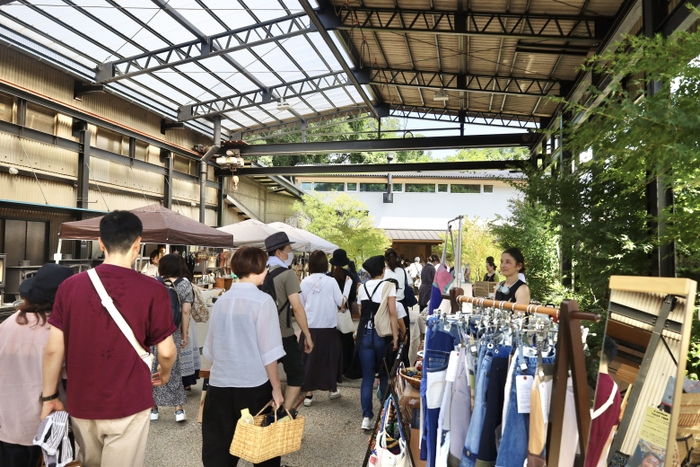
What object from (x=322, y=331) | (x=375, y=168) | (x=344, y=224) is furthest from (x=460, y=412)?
(x=344, y=224)

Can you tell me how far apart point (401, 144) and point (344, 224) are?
8032 millimetres

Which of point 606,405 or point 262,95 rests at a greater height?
point 262,95

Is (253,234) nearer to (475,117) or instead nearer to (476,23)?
(476,23)

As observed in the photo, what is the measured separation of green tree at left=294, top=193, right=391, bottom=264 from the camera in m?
22.8

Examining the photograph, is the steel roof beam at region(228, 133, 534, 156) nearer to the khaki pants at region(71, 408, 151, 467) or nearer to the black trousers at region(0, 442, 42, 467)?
the khaki pants at region(71, 408, 151, 467)

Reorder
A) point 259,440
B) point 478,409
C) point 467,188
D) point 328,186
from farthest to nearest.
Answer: point 328,186 → point 467,188 → point 259,440 → point 478,409

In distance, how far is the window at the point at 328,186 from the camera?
31672 mm

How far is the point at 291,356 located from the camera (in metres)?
4.61

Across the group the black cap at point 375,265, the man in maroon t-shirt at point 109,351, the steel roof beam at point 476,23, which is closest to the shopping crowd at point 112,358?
the man in maroon t-shirt at point 109,351

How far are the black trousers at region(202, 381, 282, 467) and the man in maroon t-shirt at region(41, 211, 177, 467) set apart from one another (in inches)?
27.3

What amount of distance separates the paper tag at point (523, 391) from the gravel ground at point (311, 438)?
2.31 meters

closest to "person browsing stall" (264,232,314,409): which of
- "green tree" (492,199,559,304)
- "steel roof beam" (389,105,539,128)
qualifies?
"green tree" (492,199,559,304)

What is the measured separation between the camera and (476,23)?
30.2ft

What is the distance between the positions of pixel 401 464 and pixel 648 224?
372 cm
